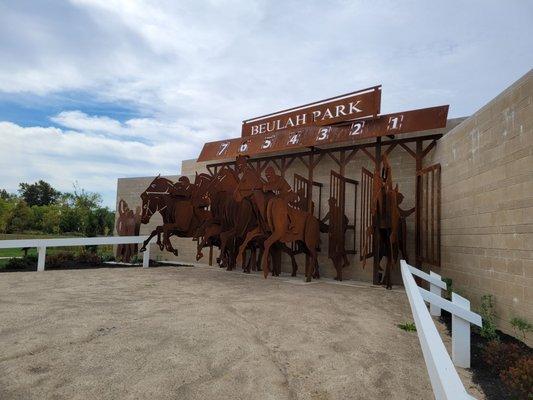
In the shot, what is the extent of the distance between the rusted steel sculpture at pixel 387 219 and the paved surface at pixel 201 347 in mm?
2245

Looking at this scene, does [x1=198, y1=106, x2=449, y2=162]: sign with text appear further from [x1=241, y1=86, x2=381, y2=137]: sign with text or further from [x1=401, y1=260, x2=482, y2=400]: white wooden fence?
[x1=401, y1=260, x2=482, y2=400]: white wooden fence

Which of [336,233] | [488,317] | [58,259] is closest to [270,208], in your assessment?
[336,233]

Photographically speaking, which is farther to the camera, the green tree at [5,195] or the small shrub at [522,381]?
the green tree at [5,195]

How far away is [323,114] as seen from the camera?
11914 millimetres

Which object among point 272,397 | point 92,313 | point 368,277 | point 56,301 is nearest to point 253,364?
point 272,397

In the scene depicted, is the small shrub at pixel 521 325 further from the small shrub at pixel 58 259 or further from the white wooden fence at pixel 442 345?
the small shrub at pixel 58 259

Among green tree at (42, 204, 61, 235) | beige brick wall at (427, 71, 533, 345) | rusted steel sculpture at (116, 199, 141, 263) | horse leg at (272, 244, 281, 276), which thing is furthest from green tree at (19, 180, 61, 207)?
beige brick wall at (427, 71, 533, 345)

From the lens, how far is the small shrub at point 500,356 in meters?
3.78

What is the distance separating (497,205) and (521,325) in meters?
1.72

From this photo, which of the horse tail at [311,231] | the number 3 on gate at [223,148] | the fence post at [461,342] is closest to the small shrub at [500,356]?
the fence post at [461,342]

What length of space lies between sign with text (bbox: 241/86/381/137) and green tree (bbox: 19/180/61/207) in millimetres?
53303

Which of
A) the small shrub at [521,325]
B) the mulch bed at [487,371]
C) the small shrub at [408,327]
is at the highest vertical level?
the small shrub at [521,325]

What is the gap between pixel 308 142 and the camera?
11.7 m

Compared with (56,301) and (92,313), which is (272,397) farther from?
(56,301)
